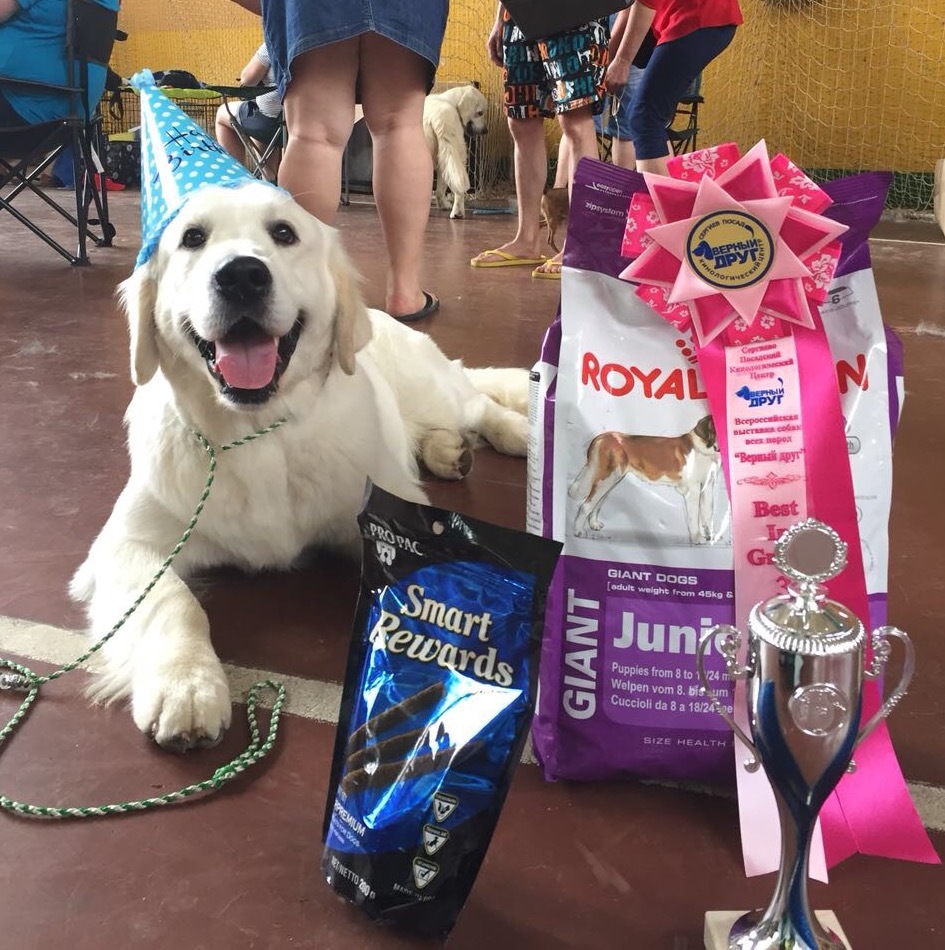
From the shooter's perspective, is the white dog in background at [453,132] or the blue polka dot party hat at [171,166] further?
the white dog in background at [453,132]

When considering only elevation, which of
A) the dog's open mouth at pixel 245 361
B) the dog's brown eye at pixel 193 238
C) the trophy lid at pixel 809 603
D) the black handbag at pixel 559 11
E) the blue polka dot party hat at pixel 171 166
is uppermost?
the black handbag at pixel 559 11

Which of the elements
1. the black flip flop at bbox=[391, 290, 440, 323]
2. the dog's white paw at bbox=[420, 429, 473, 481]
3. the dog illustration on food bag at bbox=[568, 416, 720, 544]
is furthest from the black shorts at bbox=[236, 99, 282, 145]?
the dog illustration on food bag at bbox=[568, 416, 720, 544]

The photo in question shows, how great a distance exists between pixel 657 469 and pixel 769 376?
148 millimetres

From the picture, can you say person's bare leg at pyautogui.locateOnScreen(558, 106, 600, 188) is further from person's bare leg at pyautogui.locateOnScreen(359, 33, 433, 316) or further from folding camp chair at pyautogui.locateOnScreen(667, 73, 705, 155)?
folding camp chair at pyautogui.locateOnScreen(667, 73, 705, 155)

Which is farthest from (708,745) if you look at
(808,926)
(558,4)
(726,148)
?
(558,4)

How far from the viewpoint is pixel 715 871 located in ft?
2.85

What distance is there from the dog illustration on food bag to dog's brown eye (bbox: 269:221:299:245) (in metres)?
0.72

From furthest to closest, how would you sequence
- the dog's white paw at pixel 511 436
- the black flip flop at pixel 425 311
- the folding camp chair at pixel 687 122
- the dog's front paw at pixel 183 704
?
the folding camp chair at pixel 687 122 → the black flip flop at pixel 425 311 → the dog's white paw at pixel 511 436 → the dog's front paw at pixel 183 704

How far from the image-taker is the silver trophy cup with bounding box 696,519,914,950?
64cm

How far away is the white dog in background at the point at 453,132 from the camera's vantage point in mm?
6812

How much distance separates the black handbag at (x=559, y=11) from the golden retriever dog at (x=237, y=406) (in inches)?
74.6

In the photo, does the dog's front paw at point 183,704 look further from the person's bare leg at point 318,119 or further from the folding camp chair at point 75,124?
the folding camp chair at point 75,124

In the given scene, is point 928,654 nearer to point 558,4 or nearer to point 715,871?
point 715,871

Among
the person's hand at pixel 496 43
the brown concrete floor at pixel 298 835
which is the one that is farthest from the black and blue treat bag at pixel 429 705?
the person's hand at pixel 496 43
